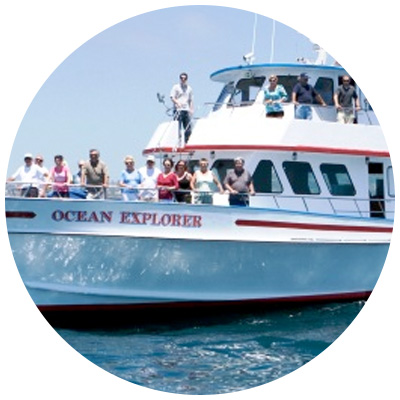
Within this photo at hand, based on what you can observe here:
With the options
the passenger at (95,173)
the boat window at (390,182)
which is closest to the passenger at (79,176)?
the passenger at (95,173)

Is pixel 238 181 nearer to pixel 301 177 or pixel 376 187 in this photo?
pixel 301 177

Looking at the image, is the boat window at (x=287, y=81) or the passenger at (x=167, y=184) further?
the boat window at (x=287, y=81)

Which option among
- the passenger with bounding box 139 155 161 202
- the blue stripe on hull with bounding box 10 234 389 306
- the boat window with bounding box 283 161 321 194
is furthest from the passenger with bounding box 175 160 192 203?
the boat window with bounding box 283 161 321 194

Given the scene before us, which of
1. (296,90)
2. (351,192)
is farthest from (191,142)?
(351,192)

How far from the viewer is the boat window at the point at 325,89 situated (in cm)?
1408

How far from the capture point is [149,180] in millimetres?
11891

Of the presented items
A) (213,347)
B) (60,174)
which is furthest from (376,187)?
(60,174)

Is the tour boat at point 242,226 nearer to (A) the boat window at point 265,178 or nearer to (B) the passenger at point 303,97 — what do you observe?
(A) the boat window at point 265,178

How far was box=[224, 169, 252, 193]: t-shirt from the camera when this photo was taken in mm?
12203

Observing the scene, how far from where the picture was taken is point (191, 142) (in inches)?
534

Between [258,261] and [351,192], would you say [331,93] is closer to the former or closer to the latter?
[351,192]

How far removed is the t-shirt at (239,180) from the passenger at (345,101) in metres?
2.31

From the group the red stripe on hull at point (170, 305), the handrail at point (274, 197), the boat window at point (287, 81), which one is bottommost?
the red stripe on hull at point (170, 305)

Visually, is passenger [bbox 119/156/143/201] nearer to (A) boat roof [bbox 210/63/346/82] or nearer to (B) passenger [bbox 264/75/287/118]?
(B) passenger [bbox 264/75/287/118]
